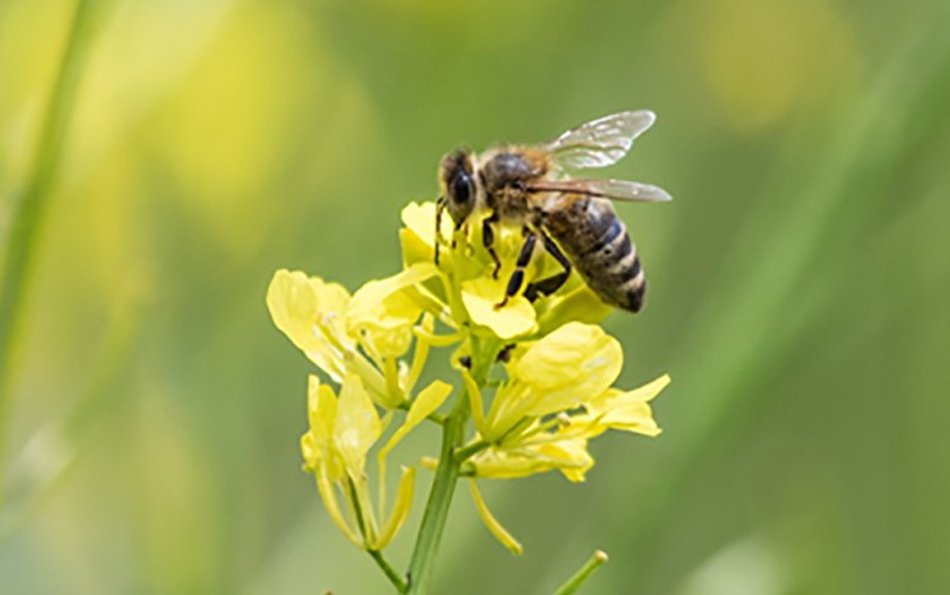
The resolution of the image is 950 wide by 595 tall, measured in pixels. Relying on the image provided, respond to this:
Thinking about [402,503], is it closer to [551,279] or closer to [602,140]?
[551,279]

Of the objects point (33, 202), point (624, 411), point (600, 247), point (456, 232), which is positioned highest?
point (33, 202)

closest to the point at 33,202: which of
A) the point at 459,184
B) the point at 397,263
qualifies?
the point at 459,184

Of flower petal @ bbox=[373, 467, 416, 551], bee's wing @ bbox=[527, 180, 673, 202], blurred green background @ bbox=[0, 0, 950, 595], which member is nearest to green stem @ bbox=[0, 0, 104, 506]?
blurred green background @ bbox=[0, 0, 950, 595]

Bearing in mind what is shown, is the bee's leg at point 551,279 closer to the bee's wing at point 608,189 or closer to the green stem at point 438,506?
the bee's wing at point 608,189

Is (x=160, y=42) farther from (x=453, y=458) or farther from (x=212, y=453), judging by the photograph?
(x=453, y=458)

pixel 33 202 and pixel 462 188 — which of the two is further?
pixel 33 202

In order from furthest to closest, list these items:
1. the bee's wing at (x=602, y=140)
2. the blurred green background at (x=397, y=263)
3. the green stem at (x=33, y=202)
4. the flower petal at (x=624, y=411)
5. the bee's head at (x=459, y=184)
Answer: the blurred green background at (x=397, y=263) < the bee's wing at (x=602, y=140) < the green stem at (x=33, y=202) < the bee's head at (x=459, y=184) < the flower petal at (x=624, y=411)

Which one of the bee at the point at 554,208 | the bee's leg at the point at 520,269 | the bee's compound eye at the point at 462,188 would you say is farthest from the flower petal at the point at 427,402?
the bee's compound eye at the point at 462,188
